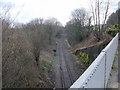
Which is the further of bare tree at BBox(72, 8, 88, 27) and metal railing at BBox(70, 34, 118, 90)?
bare tree at BBox(72, 8, 88, 27)

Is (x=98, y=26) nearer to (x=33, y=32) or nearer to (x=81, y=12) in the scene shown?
(x=81, y=12)

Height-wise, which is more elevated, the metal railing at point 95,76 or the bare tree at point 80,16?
the bare tree at point 80,16

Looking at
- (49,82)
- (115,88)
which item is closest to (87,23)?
(49,82)

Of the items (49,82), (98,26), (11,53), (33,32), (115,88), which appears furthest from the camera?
(98,26)

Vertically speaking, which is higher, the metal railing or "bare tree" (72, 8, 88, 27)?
"bare tree" (72, 8, 88, 27)

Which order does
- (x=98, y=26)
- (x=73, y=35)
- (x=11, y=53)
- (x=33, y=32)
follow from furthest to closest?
(x=73, y=35), (x=98, y=26), (x=33, y=32), (x=11, y=53)

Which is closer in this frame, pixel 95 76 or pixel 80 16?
pixel 95 76

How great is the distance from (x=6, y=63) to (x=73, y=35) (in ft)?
140

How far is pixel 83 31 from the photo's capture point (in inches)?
2051

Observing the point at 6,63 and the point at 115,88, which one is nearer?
the point at 115,88

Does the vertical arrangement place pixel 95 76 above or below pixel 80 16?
below

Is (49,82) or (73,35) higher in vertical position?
(73,35)

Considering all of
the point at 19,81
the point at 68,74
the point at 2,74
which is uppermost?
the point at 2,74

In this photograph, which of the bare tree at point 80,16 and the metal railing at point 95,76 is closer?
the metal railing at point 95,76
